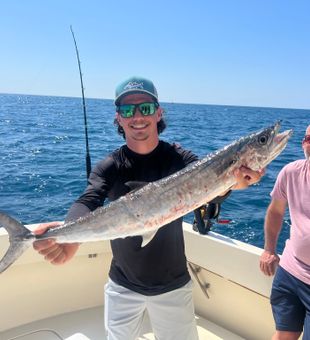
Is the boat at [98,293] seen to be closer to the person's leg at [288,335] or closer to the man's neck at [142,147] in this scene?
the person's leg at [288,335]

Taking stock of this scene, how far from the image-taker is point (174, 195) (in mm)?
2252

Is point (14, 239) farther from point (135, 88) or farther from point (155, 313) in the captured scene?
point (135, 88)

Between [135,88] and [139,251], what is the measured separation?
3.27ft

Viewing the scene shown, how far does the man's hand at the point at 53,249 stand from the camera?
2.31 meters

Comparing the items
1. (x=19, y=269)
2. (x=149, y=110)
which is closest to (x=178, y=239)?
(x=149, y=110)

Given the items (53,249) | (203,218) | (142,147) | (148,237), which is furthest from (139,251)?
(203,218)

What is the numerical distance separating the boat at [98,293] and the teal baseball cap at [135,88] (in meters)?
1.49

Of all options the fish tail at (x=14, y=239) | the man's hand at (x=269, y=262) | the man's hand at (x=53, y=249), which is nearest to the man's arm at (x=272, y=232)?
the man's hand at (x=269, y=262)

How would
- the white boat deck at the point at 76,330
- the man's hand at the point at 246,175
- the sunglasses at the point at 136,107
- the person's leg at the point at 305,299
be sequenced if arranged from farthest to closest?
the white boat deck at the point at 76,330, the sunglasses at the point at 136,107, the person's leg at the point at 305,299, the man's hand at the point at 246,175

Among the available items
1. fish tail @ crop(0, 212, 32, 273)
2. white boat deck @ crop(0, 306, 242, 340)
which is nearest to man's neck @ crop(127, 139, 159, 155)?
fish tail @ crop(0, 212, 32, 273)

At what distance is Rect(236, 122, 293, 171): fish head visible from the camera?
7.18 feet

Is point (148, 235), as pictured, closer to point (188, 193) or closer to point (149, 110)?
point (188, 193)

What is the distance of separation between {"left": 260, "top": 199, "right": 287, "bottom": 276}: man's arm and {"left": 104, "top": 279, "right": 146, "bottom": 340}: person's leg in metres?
1.00

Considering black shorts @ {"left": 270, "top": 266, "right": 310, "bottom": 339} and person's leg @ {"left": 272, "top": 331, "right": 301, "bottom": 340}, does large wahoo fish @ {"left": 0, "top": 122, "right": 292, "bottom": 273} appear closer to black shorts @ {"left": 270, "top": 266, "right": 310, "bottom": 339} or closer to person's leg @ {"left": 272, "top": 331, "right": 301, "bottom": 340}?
black shorts @ {"left": 270, "top": 266, "right": 310, "bottom": 339}
